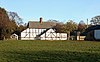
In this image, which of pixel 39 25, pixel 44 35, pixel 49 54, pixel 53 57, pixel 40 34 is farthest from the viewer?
pixel 39 25

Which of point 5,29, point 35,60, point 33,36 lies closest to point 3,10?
point 5,29

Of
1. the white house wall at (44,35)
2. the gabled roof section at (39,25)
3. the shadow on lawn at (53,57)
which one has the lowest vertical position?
the shadow on lawn at (53,57)

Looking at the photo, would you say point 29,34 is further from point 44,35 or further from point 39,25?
point 39,25

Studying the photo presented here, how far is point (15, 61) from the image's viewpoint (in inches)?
645

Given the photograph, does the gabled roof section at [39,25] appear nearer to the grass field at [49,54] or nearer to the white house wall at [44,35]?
the white house wall at [44,35]

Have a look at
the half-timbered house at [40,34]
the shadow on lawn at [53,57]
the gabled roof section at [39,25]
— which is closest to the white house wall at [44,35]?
the half-timbered house at [40,34]

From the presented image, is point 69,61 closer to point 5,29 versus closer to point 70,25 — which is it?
point 5,29

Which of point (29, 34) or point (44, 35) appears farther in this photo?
point (29, 34)

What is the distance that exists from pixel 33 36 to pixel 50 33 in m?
6.24

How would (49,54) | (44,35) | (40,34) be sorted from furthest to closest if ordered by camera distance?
(40,34)
(44,35)
(49,54)

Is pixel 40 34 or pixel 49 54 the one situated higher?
pixel 40 34

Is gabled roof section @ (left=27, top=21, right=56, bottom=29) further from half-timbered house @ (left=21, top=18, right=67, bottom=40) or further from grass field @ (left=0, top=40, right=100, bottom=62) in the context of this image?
grass field @ (left=0, top=40, right=100, bottom=62)

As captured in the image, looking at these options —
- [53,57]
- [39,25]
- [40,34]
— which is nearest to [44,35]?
[40,34]

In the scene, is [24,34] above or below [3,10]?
below
